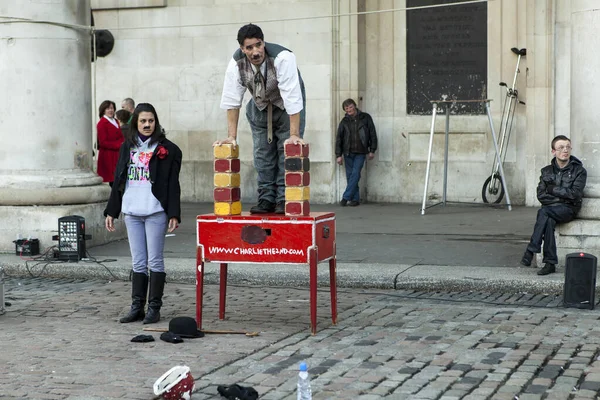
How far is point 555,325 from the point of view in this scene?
28.8 ft

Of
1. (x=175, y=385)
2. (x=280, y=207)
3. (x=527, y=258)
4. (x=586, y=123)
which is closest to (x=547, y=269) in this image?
(x=527, y=258)

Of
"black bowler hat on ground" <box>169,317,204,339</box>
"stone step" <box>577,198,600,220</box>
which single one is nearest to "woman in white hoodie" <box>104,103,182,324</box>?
"black bowler hat on ground" <box>169,317,204,339</box>

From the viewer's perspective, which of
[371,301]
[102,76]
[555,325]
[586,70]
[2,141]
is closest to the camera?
[555,325]

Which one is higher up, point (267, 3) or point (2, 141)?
point (267, 3)

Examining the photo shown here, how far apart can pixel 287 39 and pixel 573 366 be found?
1138 cm

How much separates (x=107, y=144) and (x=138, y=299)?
21.9ft

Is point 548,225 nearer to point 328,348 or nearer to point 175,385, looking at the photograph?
point 328,348

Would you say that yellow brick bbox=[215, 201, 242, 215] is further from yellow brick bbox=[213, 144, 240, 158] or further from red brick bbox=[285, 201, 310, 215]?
red brick bbox=[285, 201, 310, 215]

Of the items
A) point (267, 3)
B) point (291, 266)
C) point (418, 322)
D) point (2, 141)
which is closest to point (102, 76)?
point (267, 3)

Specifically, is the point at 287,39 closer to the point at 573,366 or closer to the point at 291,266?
the point at 291,266

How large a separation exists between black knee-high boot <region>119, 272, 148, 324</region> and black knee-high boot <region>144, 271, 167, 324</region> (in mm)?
84

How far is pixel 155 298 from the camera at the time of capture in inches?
363

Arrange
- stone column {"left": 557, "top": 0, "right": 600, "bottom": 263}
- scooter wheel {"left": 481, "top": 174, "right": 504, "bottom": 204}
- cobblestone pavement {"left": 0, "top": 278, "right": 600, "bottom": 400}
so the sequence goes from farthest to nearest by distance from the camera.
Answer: scooter wheel {"left": 481, "top": 174, "right": 504, "bottom": 204}, stone column {"left": 557, "top": 0, "right": 600, "bottom": 263}, cobblestone pavement {"left": 0, "top": 278, "right": 600, "bottom": 400}

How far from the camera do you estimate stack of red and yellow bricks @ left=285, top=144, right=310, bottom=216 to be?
8508 mm
